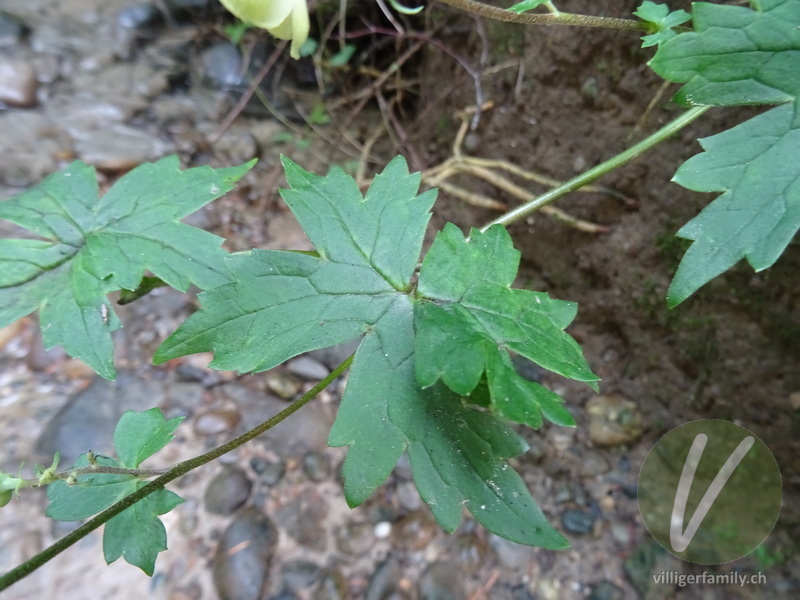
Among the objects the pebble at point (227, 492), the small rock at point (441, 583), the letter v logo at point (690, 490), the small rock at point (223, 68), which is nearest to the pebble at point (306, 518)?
the pebble at point (227, 492)

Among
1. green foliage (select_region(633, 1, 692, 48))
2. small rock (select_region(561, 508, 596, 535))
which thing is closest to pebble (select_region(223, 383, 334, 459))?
small rock (select_region(561, 508, 596, 535))

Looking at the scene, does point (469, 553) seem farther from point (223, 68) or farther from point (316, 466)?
point (223, 68)

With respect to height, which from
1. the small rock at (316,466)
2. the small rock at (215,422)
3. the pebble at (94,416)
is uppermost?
the pebble at (94,416)

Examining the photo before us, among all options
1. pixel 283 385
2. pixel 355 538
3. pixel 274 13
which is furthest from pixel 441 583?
pixel 274 13

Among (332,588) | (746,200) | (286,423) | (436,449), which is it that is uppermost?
(746,200)

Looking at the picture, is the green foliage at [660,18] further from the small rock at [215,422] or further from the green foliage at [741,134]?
the small rock at [215,422]

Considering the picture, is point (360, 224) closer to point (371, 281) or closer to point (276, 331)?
point (371, 281)
